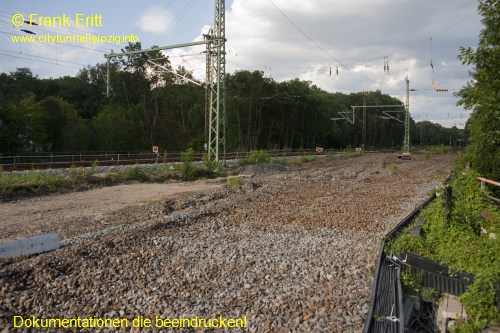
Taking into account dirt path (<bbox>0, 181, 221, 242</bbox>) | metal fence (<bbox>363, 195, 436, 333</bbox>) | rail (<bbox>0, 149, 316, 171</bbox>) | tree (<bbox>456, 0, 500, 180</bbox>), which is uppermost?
tree (<bbox>456, 0, 500, 180</bbox>)

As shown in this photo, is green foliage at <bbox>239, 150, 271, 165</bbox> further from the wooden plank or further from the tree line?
the wooden plank

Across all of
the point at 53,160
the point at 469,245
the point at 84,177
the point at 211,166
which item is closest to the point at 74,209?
the point at 84,177

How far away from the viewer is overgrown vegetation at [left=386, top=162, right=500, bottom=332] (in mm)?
5660

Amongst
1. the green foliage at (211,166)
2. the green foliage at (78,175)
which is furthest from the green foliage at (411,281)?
the green foliage at (211,166)

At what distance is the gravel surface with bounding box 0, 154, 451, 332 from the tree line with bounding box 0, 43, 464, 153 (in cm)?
2501

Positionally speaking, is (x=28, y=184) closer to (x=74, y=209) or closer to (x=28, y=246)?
(x=74, y=209)

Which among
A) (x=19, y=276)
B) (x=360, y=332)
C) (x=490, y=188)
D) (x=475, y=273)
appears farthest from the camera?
(x=490, y=188)

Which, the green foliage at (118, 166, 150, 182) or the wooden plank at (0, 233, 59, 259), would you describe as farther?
the green foliage at (118, 166, 150, 182)

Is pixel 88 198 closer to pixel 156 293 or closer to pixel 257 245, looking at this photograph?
pixel 257 245

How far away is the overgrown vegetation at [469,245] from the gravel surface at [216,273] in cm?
88

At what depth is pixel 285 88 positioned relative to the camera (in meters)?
73.1

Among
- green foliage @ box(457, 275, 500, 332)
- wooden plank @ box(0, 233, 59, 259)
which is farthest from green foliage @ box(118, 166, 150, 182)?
green foliage @ box(457, 275, 500, 332)

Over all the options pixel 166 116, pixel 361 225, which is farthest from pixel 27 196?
pixel 166 116

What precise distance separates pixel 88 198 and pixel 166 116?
4187cm
